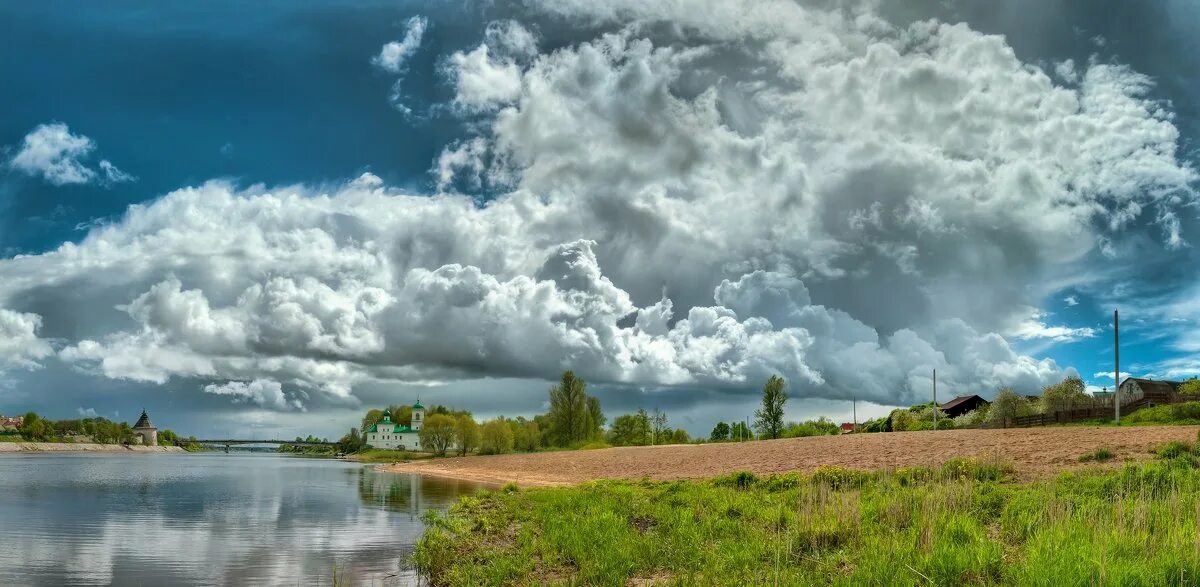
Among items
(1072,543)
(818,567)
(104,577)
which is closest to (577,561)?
(818,567)

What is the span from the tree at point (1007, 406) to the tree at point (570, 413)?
58.9 m

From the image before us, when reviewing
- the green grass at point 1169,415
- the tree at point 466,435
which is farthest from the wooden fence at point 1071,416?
the tree at point 466,435

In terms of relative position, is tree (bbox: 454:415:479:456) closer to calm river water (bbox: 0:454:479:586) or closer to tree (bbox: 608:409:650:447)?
tree (bbox: 608:409:650:447)

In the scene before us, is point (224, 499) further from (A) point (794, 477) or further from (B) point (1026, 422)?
(B) point (1026, 422)

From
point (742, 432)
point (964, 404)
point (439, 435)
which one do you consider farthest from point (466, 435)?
point (964, 404)

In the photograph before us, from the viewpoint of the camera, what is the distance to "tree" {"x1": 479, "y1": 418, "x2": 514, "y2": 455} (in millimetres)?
131375

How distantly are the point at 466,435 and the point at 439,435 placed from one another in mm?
12583

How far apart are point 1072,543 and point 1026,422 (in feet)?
176

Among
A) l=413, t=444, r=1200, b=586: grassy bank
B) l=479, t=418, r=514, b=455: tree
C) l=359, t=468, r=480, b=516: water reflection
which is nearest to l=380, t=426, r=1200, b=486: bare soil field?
l=413, t=444, r=1200, b=586: grassy bank

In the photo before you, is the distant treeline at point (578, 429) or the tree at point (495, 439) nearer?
the distant treeline at point (578, 429)

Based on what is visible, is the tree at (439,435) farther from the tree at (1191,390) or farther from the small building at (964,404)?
the tree at (1191,390)

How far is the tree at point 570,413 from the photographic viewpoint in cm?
11831

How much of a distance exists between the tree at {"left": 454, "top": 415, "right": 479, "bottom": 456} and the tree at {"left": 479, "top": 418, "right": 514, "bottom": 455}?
3.36 metres

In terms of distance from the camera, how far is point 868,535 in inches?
550
